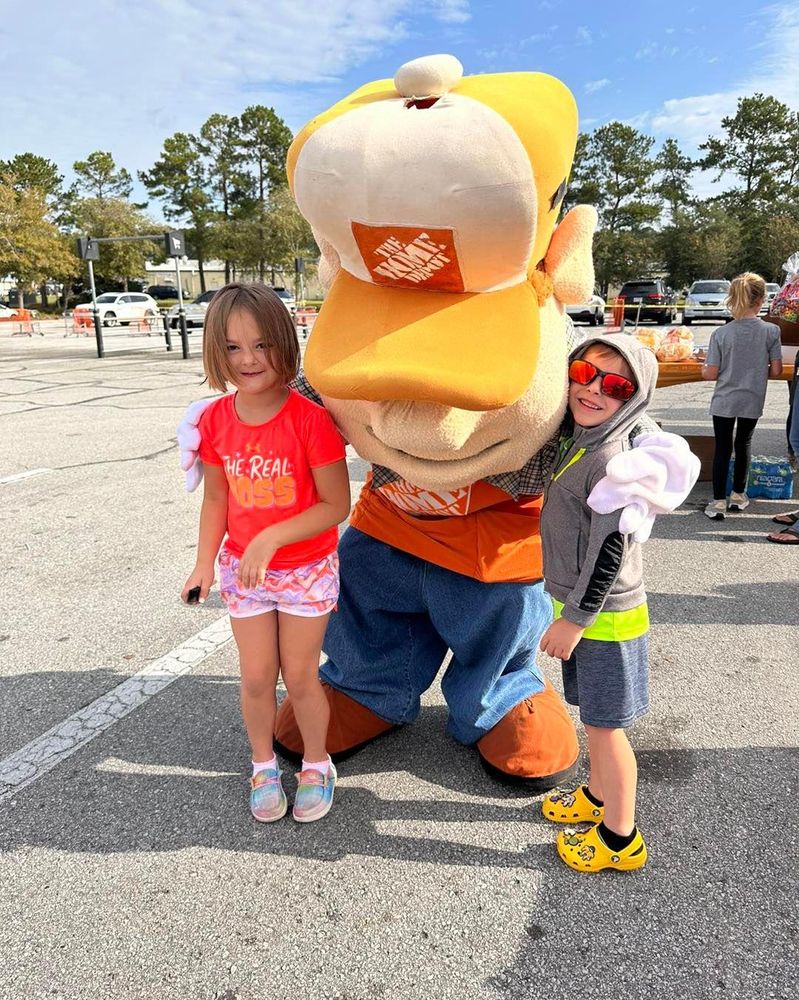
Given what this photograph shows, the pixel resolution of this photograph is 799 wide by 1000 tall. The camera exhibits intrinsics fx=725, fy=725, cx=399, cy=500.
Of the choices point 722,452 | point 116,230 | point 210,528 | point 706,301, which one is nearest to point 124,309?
point 116,230

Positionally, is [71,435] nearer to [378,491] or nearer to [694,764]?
[378,491]

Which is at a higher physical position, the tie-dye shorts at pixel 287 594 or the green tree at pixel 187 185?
the green tree at pixel 187 185

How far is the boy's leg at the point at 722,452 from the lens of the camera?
483cm

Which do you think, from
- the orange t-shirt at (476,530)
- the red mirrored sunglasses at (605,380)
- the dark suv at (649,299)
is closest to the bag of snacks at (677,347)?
the orange t-shirt at (476,530)

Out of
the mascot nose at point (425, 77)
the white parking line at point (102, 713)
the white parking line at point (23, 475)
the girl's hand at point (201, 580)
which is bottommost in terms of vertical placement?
the white parking line at point (102, 713)

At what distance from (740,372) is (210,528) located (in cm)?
396

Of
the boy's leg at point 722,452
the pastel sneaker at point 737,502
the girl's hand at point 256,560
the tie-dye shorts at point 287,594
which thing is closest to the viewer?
the girl's hand at point 256,560

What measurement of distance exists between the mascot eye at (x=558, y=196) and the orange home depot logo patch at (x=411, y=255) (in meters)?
0.30

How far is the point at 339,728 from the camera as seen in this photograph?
2318mm

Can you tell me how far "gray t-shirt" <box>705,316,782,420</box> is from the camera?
4672 millimetres

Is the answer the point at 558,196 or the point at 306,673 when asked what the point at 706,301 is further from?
the point at 306,673

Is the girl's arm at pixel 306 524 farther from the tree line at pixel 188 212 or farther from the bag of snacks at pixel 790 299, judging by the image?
the tree line at pixel 188 212

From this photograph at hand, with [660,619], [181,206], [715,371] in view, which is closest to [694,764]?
[660,619]

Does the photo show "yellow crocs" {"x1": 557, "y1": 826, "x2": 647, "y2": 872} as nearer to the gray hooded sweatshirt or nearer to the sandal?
the gray hooded sweatshirt
